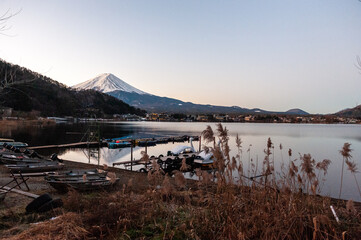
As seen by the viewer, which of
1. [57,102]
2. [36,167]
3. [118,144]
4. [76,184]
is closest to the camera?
[76,184]

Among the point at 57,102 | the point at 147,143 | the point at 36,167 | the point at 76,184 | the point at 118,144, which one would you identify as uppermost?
the point at 57,102

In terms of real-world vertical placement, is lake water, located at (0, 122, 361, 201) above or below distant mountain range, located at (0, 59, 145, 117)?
below

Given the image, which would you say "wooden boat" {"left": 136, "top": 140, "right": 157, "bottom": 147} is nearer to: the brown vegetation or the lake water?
the lake water

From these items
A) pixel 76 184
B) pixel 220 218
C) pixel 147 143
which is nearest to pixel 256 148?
pixel 147 143

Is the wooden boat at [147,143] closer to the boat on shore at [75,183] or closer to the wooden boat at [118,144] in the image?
the wooden boat at [118,144]

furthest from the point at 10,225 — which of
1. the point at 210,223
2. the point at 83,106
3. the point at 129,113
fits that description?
the point at 129,113

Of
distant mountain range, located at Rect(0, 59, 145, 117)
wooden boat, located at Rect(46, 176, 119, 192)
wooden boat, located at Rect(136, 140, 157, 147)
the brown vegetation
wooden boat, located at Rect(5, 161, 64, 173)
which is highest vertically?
distant mountain range, located at Rect(0, 59, 145, 117)

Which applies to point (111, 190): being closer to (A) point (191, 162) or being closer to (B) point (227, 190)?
(B) point (227, 190)

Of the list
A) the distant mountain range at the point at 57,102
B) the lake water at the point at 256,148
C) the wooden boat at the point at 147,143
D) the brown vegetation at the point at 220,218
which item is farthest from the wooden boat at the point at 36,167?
the distant mountain range at the point at 57,102

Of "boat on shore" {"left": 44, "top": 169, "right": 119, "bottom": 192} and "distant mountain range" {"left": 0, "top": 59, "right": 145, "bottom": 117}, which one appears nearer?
"boat on shore" {"left": 44, "top": 169, "right": 119, "bottom": 192}

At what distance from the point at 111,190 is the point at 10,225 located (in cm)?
454

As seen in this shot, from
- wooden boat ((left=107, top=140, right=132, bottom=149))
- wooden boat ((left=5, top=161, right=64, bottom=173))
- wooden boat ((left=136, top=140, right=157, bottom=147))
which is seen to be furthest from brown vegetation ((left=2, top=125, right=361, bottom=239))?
wooden boat ((left=136, top=140, right=157, bottom=147))

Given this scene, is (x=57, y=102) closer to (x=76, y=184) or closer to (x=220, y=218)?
(x=76, y=184)

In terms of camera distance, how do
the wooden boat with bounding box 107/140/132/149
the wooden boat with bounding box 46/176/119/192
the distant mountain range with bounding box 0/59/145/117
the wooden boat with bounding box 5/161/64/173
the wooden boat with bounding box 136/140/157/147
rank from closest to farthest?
the wooden boat with bounding box 46/176/119/192, the wooden boat with bounding box 5/161/64/173, the wooden boat with bounding box 107/140/132/149, the wooden boat with bounding box 136/140/157/147, the distant mountain range with bounding box 0/59/145/117
